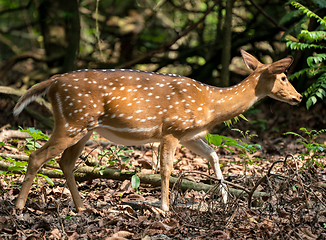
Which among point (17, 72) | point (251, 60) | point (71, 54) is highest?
point (251, 60)

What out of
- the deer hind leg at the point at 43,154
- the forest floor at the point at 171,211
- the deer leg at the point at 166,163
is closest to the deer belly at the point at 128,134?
the deer leg at the point at 166,163

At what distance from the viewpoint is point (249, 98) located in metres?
4.76

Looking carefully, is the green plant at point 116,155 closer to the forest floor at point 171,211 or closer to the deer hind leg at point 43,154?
the forest floor at point 171,211

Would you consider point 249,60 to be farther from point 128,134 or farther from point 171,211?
point 171,211

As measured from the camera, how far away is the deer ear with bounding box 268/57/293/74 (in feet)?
14.8

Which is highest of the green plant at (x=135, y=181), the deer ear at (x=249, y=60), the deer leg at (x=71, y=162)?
the deer ear at (x=249, y=60)

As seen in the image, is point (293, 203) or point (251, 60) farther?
point (251, 60)

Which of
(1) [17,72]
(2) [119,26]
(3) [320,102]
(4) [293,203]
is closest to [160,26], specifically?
(2) [119,26]

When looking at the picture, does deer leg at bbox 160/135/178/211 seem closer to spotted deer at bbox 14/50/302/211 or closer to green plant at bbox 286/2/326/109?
spotted deer at bbox 14/50/302/211

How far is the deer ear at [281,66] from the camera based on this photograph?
452 cm

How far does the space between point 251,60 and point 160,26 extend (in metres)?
7.92

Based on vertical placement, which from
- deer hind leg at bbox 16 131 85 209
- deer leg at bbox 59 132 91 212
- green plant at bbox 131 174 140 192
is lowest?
green plant at bbox 131 174 140 192

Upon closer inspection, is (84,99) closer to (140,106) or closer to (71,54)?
(140,106)

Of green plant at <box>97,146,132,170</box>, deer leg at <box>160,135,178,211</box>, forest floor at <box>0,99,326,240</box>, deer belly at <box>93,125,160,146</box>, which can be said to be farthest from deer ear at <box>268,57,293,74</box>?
green plant at <box>97,146,132,170</box>
